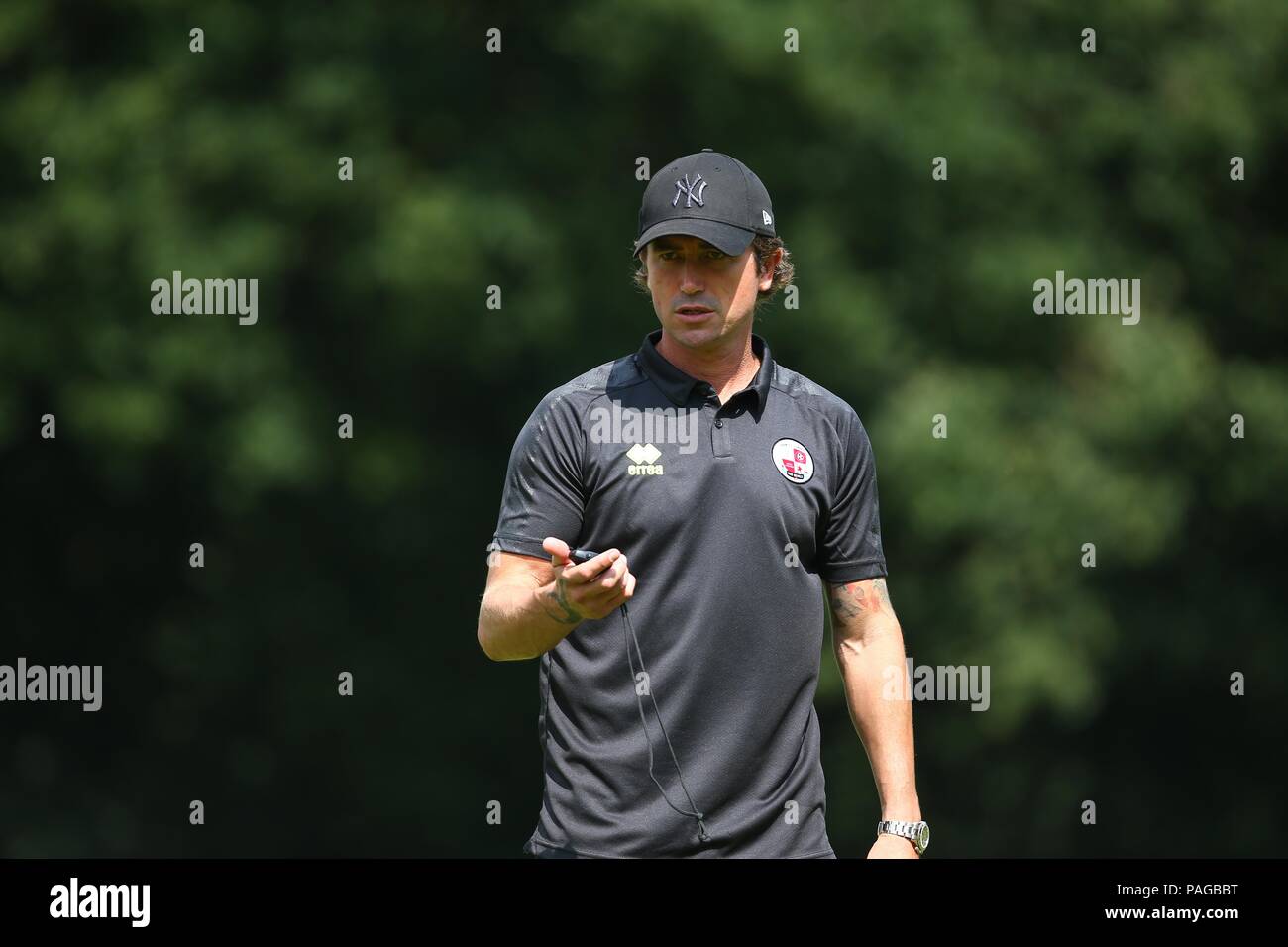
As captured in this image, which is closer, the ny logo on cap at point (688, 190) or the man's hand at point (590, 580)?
the man's hand at point (590, 580)

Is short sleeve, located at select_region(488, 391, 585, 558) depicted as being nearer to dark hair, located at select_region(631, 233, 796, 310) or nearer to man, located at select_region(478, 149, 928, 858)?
man, located at select_region(478, 149, 928, 858)

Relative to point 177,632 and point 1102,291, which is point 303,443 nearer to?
point 177,632

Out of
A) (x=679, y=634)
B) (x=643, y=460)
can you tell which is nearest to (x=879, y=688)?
(x=679, y=634)

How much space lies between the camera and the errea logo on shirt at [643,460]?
4.49 metres

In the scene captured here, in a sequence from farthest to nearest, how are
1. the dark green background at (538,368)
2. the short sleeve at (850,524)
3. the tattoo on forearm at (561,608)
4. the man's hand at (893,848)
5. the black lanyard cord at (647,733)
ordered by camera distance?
the dark green background at (538,368)
the short sleeve at (850,524)
the man's hand at (893,848)
the black lanyard cord at (647,733)
the tattoo on forearm at (561,608)

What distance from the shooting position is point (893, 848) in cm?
459

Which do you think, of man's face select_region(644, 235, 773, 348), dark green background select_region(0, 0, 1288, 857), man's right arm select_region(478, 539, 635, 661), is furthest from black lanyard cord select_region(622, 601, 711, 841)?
dark green background select_region(0, 0, 1288, 857)

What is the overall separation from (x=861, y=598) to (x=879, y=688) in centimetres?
22

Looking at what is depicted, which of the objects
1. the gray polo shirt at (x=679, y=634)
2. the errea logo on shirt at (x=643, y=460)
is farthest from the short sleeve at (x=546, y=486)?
the errea logo on shirt at (x=643, y=460)

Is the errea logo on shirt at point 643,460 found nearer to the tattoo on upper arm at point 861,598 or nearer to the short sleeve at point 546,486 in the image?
the short sleeve at point 546,486

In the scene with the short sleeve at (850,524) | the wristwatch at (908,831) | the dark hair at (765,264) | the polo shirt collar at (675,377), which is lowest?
the wristwatch at (908,831)

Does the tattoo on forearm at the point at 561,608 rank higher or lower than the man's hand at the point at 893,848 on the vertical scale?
higher

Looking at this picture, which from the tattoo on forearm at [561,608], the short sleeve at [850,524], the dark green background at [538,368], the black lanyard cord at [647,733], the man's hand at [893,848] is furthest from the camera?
the dark green background at [538,368]

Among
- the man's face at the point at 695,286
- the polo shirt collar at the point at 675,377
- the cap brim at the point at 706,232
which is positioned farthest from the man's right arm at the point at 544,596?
the cap brim at the point at 706,232
